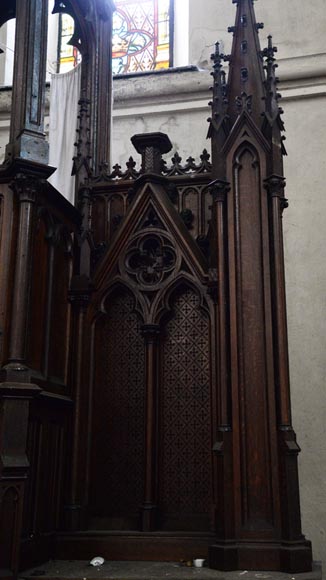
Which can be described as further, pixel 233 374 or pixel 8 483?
pixel 233 374

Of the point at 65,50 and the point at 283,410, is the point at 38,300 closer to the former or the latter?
the point at 283,410

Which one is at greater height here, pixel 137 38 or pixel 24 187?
pixel 137 38

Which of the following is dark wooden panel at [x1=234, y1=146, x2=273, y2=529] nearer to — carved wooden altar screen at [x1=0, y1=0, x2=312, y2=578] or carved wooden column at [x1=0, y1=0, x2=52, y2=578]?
carved wooden altar screen at [x1=0, y1=0, x2=312, y2=578]

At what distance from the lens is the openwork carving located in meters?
4.18

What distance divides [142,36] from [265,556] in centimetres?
652

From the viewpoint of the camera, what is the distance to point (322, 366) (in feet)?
19.2

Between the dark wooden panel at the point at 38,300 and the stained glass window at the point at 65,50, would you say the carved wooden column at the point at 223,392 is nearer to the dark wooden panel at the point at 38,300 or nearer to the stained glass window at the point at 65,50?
the dark wooden panel at the point at 38,300

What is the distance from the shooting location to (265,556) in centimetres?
318

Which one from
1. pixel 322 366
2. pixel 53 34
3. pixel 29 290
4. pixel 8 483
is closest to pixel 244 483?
pixel 8 483

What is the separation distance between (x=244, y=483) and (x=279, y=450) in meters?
0.24

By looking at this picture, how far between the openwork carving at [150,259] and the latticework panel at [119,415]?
0.55ft

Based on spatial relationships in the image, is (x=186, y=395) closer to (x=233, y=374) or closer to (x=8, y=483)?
(x=233, y=374)

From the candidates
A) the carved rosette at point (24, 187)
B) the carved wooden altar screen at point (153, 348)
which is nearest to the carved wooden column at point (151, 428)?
the carved wooden altar screen at point (153, 348)

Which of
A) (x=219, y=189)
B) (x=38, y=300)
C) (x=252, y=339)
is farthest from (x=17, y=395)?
(x=219, y=189)
